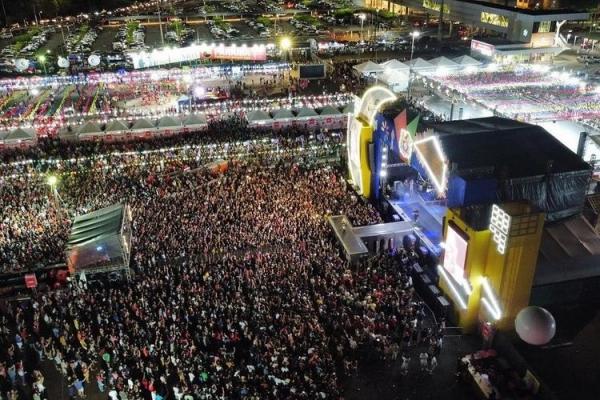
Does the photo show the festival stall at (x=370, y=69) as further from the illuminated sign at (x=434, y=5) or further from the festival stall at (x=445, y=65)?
the illuminated sign at (x=434, y=5)

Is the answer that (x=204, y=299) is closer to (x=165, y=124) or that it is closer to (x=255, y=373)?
(x=255, y=373)

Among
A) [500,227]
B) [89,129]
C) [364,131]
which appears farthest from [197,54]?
[500,227]

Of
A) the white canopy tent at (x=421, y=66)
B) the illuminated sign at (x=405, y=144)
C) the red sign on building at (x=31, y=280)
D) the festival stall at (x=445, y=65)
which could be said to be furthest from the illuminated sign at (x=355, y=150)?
the festival stall at (x=445, y=65)

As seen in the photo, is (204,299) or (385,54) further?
(385,54)

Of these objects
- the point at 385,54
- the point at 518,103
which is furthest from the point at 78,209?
the point at 385,54

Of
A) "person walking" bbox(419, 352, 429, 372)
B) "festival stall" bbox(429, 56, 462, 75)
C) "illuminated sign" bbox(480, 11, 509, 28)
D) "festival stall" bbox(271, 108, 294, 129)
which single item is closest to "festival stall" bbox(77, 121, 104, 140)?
"festival stall" bbox(271, 108, 294, 129)

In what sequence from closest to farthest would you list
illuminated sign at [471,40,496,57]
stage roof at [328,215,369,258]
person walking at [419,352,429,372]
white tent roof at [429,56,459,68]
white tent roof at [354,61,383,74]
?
person walking at [419,352,429,372] < stage roof at [328,215,369,258] < white tent roof at [354,61,383,74] < white tent roof at [429,56,459,68] < illuminated sign at [471,40,496,57]

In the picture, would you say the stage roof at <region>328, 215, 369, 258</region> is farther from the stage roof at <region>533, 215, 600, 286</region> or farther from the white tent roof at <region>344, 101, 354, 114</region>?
the white tent roof at <region>344, 101, 354, 114</region>
